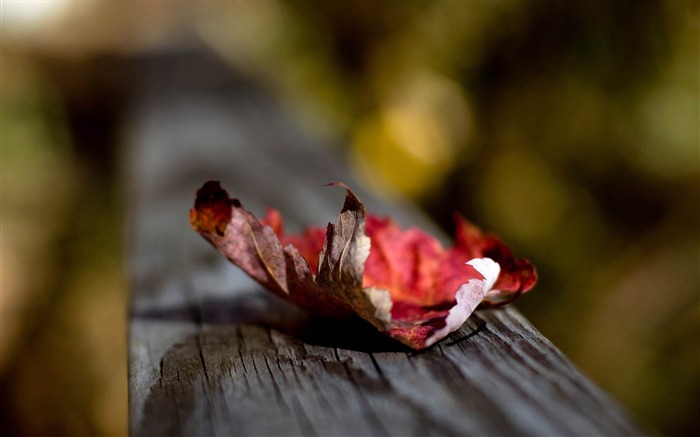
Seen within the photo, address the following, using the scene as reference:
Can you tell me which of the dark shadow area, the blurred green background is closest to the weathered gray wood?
the dark shadow area

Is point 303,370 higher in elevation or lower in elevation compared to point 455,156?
lower

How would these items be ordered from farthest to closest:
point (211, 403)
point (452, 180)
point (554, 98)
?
1. point (452, 180)
2. point (554, 98)
3. point (211, 403)

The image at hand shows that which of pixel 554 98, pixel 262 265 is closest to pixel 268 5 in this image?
pixel 554 98

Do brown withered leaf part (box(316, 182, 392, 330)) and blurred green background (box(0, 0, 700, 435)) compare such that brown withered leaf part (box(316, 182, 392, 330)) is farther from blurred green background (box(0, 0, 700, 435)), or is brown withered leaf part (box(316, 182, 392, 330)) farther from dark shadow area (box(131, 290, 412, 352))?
blurred green background (box(0, 0, 700, 435))

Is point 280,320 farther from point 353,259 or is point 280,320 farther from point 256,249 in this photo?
point 353,259

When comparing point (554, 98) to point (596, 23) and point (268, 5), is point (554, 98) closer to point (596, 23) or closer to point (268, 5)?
point (596, 23)

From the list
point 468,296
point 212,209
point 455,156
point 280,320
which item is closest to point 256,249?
point 212,209

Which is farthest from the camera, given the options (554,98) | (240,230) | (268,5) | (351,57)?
(268,5)
